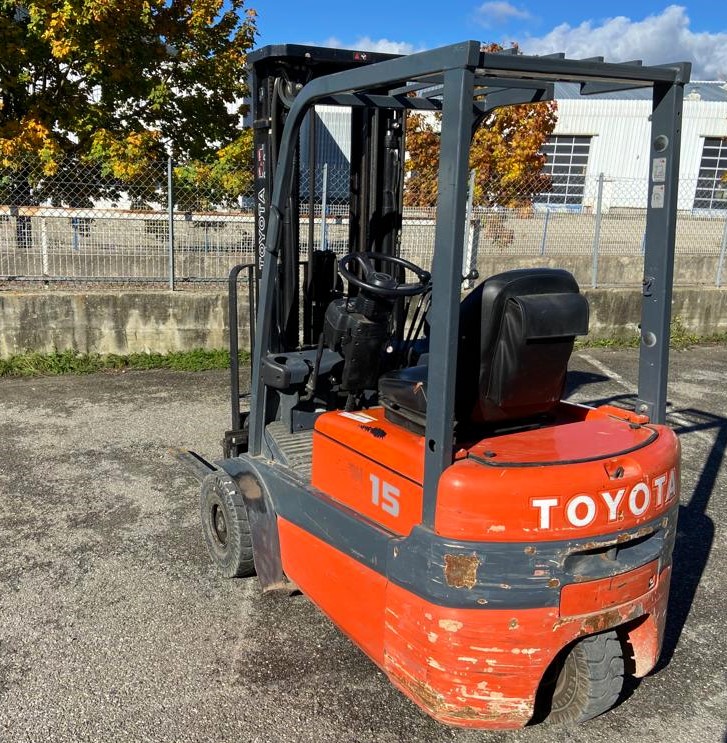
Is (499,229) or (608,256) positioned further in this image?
(608,256)

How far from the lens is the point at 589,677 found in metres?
2.86

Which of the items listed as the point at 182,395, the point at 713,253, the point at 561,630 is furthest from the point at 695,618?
the point at 713,253

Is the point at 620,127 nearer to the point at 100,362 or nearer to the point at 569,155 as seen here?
the point at 569,155

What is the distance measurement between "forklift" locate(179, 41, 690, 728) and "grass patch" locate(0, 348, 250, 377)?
547 cm

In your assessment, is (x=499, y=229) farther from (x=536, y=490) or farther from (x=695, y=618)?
(x=536, y=490)

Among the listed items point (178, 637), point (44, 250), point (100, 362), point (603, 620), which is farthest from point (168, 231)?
point (603, 620)

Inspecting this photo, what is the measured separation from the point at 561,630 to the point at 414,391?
107 cm

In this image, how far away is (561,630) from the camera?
2.69m

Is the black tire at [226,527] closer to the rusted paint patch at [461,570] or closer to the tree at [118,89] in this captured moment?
the rusted paint patch at [461,570]

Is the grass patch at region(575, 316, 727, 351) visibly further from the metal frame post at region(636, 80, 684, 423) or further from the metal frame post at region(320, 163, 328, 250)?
the metal frame post at region(636, 80, 684, 423)

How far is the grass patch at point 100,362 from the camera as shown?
27.7 ft

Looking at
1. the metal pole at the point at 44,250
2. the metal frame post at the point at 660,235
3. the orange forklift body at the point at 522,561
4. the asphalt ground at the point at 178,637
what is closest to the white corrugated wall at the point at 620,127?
the metal pole at the point at 44,250

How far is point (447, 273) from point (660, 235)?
101 cm

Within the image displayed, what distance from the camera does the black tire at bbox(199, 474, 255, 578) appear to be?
3.83m
